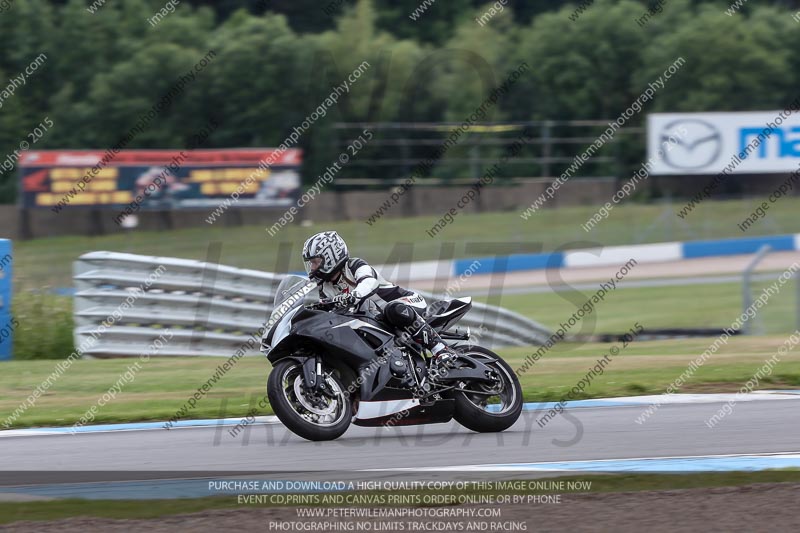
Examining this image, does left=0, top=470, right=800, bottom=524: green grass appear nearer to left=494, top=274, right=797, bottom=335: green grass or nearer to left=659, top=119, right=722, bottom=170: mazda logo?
left=494, top=274, right=797, bottom=335: green grass

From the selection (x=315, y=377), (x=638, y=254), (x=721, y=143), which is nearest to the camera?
(x=315, y=377)

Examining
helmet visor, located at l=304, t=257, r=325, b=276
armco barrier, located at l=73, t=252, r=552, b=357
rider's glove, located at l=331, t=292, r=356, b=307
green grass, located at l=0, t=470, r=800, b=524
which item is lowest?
armco barrier, located at l=73, t=252, r=552, b=357

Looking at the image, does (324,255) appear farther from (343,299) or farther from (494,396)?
(494,396)

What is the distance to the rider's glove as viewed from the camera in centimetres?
820

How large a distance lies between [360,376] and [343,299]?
0.55 metres

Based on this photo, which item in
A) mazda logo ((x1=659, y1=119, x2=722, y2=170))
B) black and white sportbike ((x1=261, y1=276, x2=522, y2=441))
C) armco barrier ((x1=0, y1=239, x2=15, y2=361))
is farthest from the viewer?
mazda logo ((x1=659, y1=119, x2=722, y2=170))

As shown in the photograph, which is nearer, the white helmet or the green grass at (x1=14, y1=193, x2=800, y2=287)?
the white helmet

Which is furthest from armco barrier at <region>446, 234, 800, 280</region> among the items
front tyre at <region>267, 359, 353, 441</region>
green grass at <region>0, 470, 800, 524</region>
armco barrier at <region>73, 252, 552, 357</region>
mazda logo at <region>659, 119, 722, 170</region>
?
green grass at <region>0, 470, 800, 524</region>

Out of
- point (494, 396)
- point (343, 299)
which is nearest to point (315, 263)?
point (343, 299)

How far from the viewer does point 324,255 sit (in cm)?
816

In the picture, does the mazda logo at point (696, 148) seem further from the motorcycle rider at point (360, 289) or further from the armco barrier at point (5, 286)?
the motorcycle rider at point (360, 289)

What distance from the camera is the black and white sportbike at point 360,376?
794 cm

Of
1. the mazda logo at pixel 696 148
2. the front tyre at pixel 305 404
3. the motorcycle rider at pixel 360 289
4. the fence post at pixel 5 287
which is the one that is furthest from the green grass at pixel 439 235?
the front tyre at pixel 305 404

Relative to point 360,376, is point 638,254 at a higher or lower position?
lower
